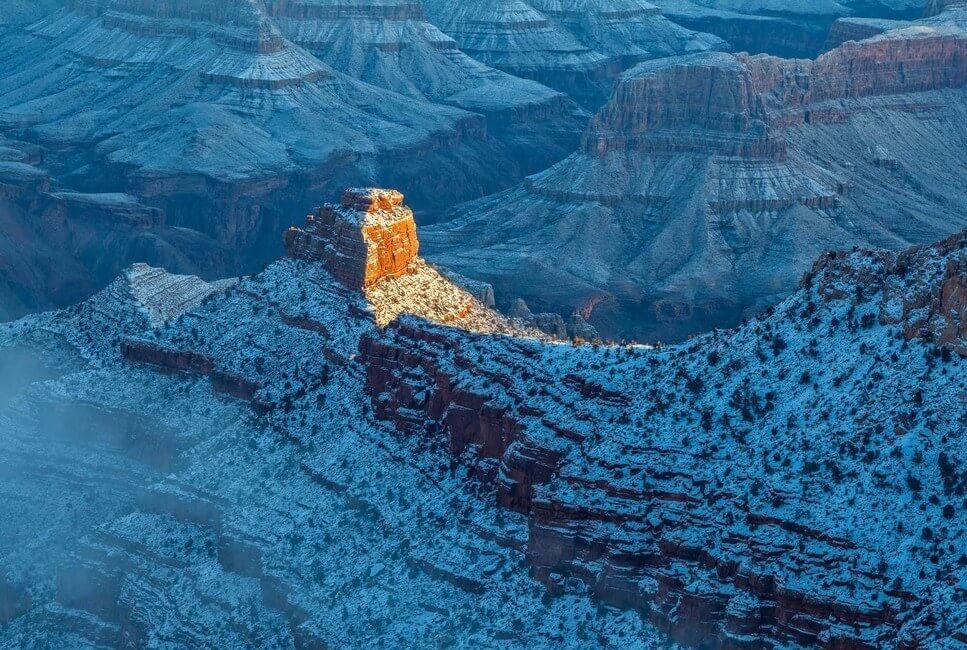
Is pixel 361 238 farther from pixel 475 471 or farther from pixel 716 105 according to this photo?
pixel 716 105

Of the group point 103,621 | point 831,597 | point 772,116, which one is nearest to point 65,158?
point 772,116

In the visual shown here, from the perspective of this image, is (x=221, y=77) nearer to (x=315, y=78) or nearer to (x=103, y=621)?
(x=315, y=78)

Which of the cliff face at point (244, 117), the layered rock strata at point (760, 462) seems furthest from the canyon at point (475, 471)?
the cliff face at point (244, 117)

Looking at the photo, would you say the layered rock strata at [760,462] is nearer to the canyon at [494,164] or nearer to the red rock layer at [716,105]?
the canyon at [494,164]

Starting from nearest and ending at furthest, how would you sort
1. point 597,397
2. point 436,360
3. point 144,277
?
1. point 597,397
2. point 436,360
3. point 144,277

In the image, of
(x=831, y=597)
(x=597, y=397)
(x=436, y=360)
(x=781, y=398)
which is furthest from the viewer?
(x=436, y=360)

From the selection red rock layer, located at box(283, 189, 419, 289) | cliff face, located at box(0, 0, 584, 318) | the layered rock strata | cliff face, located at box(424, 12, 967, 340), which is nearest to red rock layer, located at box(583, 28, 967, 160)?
cliff face, located at box(424, 12, 967, 340)

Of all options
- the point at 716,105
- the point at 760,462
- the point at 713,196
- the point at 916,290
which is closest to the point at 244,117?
the point at 716,105
